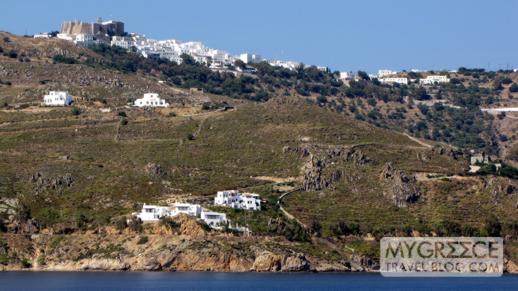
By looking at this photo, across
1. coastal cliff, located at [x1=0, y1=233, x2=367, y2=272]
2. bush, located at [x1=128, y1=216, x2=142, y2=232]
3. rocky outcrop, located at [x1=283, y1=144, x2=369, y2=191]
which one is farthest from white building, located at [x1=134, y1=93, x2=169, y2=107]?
coastal cliff, located at [x1=0, y1=233, x2=367, y2=272]

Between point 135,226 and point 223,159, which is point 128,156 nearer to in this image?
point 223,159

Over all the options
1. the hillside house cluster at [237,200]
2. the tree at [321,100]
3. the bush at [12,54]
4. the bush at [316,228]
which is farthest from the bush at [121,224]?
the tree at [321,100]

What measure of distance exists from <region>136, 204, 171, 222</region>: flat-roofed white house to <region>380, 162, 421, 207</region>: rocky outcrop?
1958cm

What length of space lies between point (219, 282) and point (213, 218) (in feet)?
48.0

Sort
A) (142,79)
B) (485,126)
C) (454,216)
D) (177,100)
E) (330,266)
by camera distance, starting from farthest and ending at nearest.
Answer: (485,126), (142,79), (177,100), (454,216), (330,266)

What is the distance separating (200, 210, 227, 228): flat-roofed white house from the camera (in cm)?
11206

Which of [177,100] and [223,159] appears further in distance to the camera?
[177,100]

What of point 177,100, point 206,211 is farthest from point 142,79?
point 206,211

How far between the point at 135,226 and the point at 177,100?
5182 centimetres

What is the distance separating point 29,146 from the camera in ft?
434

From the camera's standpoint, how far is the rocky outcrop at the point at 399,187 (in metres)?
122

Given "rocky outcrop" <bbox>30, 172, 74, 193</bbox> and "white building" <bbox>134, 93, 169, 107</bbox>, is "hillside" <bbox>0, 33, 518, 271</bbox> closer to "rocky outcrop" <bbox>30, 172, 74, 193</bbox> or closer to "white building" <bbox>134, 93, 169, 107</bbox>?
"rocky outcrop" <bbox>30, 172, 74, 193</bbox>

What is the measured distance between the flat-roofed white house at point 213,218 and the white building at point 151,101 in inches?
1585

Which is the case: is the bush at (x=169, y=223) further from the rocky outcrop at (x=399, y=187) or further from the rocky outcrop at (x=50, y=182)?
the rocky outcrop at (x=399, y=187)
